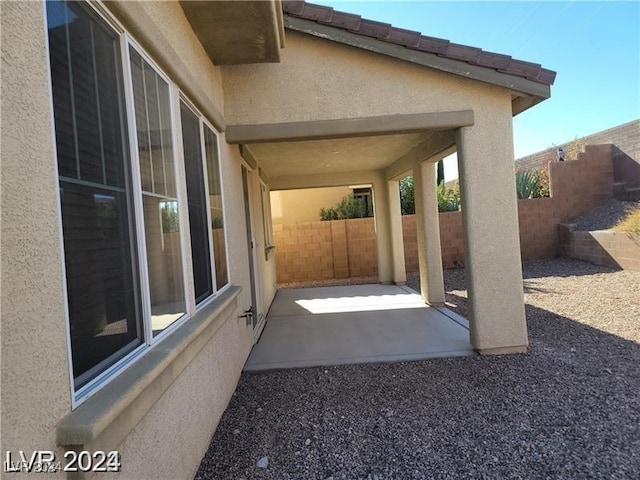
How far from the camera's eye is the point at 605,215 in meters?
13.2

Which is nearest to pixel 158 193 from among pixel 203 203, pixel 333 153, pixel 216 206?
pixel 203 203

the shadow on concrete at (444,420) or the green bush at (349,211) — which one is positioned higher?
the green bush at (349,211)

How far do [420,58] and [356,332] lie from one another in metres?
4.38

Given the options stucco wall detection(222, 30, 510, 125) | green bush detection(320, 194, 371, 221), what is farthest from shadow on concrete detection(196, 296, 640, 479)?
green bush detection(320, 194, 371, 221)

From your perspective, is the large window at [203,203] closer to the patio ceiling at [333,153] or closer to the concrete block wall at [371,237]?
the patio ceiling at [333,153]

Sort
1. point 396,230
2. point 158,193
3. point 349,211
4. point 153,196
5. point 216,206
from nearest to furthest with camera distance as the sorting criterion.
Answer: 1. point 153,196
2. point 158,193
3. point 216,206
4. point 396,230
5. point 349,211

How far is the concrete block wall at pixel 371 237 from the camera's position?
535 inches

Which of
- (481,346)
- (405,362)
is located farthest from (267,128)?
(481,346)

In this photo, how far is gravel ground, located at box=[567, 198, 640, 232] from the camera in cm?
1258

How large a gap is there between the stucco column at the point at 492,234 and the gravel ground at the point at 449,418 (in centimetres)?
41

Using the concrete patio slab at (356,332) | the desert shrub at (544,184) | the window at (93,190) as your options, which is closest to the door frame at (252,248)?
the concrete patio slab at (356,332)

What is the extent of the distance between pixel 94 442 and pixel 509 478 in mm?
2783

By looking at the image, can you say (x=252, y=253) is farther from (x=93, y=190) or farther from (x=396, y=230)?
(x=396, y=230)

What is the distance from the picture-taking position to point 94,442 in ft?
5.30
